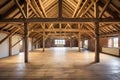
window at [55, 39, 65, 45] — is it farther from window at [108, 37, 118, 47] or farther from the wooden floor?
the wooden floor

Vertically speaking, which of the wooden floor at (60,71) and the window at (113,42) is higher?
the window at (113,42)

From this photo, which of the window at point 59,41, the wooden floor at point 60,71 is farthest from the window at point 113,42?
the window at point 59,41

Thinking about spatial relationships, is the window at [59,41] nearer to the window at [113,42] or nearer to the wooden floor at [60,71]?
the window at [113,42]

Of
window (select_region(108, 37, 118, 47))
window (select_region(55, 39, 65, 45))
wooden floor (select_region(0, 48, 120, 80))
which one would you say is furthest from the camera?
window (select_region(55, 39, 65, 45))

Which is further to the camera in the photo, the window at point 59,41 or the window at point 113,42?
the window at point 59,41

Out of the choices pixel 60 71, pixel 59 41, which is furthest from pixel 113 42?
pixel 59 41

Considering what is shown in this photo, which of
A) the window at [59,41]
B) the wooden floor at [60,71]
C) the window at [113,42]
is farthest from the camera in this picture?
the window at [59,41]

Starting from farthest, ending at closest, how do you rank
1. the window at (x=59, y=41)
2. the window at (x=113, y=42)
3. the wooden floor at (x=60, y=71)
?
the window at (x=59, y=41) → the window at (x=113, y=42) → the wooden floor at (x=60, y=71)

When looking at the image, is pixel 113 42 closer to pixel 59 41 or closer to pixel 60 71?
pixel 60 71

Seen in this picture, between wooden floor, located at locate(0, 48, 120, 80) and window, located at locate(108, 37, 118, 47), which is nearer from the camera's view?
wooden floor, located at locate(0, 48, 120, 80)

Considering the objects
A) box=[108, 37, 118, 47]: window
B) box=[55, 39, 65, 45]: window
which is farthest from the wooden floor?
box=[55, 39, 65, 45]: window

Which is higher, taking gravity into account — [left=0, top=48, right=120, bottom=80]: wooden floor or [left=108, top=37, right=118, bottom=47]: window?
[left=108, top=37, right=118, bottom=47]: window

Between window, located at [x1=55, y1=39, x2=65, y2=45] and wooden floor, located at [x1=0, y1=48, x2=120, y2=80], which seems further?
window, located at [x1=55, y1=39, x2=65, y2=45]

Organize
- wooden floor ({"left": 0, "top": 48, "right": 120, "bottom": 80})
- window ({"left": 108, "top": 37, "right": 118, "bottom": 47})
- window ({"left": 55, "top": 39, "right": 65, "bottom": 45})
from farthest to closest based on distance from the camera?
window ({"left": 55, "top": 39, "right": 65, "bottom": 45})
window ({"left": 108, "top": 37, "right": 118, "bottom": 47})
wooden floor ({"left": 0, "top": 48, "right": 120, "bottom": 80})
